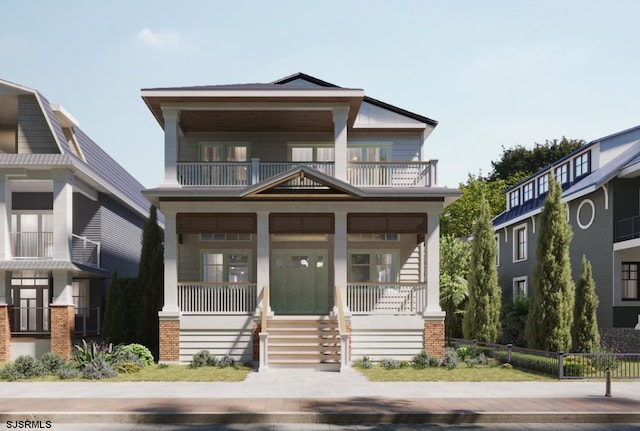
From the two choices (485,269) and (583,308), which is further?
(485,269)

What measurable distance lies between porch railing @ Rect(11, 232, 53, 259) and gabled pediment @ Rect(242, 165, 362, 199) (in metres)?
8.73

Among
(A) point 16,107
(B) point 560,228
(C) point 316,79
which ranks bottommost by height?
(B) point 560,228

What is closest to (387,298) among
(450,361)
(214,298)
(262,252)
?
(450,361)

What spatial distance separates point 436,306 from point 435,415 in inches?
409

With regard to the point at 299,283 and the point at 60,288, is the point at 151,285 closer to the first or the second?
the point at 60,288

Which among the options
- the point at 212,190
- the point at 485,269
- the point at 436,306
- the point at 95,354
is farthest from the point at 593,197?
the point at 95,354

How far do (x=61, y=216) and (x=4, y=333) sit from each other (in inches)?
173

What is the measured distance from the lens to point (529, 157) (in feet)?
207

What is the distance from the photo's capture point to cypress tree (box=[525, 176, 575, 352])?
23.2 meters

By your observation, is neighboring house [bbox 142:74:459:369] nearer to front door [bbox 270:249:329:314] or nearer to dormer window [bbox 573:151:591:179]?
front door [bbox 270:249:329:314]

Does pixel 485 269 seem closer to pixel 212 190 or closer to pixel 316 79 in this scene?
pixel 316 79

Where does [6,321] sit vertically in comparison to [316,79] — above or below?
below

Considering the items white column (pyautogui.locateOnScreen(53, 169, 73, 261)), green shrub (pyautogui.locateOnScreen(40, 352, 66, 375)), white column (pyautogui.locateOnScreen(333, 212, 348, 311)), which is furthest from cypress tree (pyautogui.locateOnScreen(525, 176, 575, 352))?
white column (pyautogui.locateOnScreen(53, 169, 73, 261))

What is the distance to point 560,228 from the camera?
23844 millimetres
